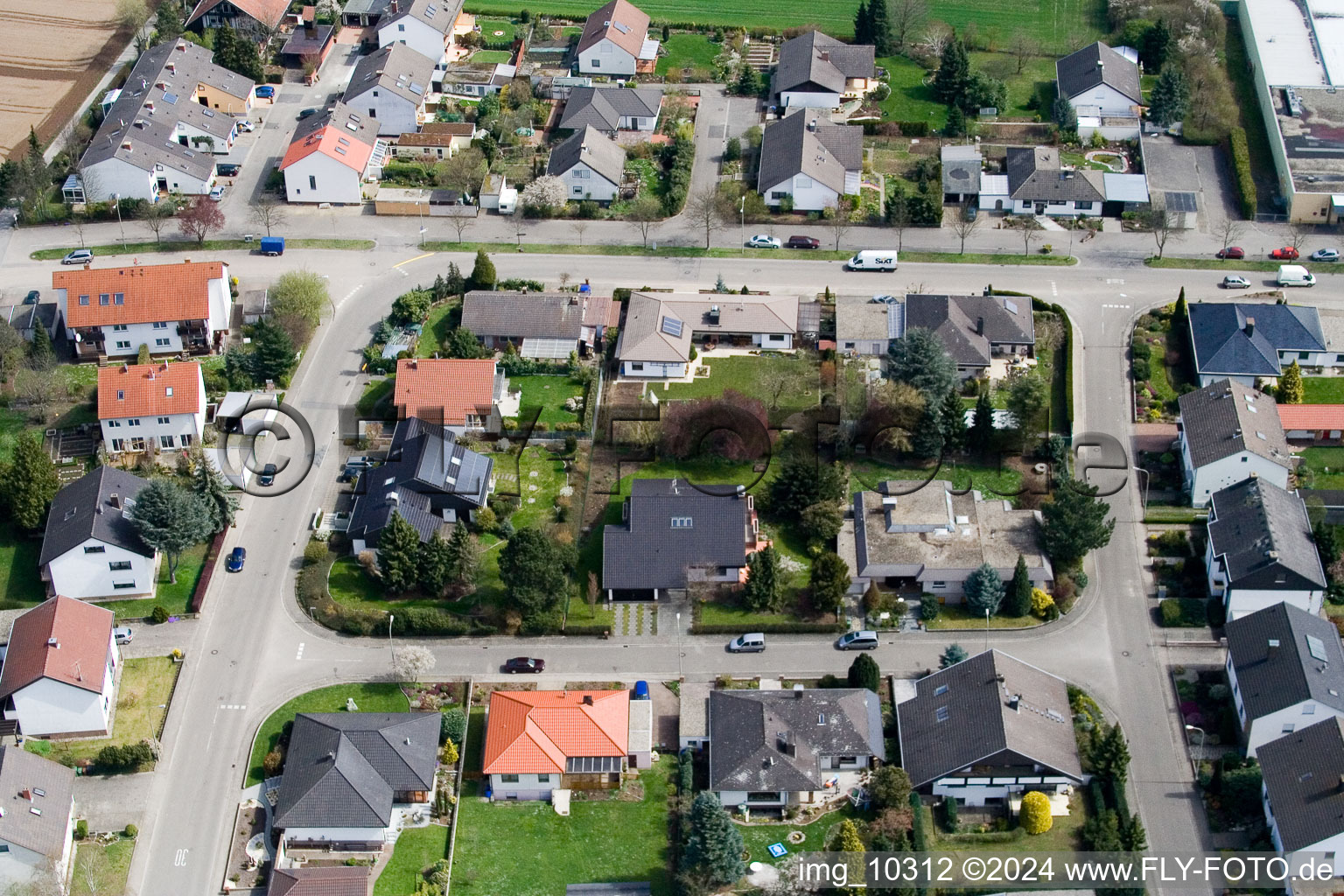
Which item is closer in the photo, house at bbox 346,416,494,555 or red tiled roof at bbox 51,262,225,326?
house at bbox 346,416,494,555

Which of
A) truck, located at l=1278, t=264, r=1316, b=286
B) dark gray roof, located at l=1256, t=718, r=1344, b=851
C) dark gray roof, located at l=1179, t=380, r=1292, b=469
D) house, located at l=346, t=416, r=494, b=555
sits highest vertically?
truck, located at l=1278, t=264, r=1316, b=286

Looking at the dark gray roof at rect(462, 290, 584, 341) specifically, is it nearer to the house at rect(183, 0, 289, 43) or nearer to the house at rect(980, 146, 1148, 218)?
the house at rect(980, 146, 1148, 218)

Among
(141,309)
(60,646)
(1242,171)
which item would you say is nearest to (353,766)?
(60,646)

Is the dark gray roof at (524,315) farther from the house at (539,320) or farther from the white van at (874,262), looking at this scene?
the white van at (874,262)

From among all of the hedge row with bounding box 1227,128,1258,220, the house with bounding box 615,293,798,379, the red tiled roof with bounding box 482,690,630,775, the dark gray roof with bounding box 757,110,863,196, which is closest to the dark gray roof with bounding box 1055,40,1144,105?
the hedge row with bounding box 1227,128,1258,220

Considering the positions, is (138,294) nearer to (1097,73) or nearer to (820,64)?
(820,64)

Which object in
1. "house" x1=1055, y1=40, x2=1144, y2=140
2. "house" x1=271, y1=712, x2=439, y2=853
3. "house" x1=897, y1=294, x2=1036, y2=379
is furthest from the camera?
"house" x1=1055, y1=40, x2=1144, y2=140

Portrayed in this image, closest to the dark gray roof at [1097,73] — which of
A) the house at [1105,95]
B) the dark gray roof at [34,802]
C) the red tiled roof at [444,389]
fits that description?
the house at [1105,95]

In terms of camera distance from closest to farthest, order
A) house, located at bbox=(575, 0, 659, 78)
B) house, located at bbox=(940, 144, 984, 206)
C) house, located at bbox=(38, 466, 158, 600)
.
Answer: house, located at bbox=(38, 466, 158, 600), house, located at bbox=(940, 144, 984, 206), house, located at bbox=(575, 0, 659, 78)
